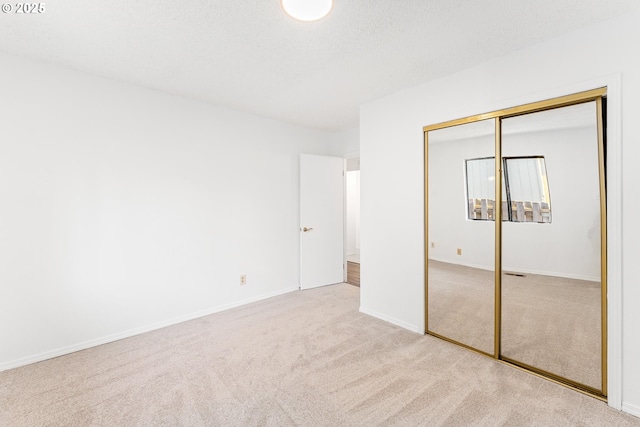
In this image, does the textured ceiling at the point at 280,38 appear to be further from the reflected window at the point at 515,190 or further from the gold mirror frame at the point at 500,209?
the reflected window at the point at 515,190

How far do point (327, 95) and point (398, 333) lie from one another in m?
2.55

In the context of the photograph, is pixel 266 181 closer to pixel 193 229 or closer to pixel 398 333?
pixel 193 229

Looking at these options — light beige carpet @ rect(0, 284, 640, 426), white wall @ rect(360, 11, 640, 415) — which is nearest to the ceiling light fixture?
white wall @ rect(360, 11, 640, 415)

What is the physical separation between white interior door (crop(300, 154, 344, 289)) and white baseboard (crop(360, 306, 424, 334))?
3.86ft

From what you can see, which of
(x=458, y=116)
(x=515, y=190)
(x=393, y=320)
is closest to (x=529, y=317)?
(x=515, y=190)

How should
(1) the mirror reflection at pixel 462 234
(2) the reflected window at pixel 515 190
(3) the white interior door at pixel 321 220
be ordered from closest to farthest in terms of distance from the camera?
(2) the reflected window at pixel 515 190 < (1) the mirror reflection at pixel 462 234 < (3) the white interior door at pixel 321 220

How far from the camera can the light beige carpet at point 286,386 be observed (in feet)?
5.48

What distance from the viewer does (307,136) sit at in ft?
14.1

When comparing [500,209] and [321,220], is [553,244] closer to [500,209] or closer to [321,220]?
[500,209]

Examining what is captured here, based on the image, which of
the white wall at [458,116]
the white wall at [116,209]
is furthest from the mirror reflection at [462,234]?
the white wall at [116,209]

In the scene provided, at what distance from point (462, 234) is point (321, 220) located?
2.19 m

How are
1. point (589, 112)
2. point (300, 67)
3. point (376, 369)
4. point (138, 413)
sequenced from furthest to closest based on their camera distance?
1. point (300, 67)
2. point (376, 369)
3. point (589, 112)
4. point (138, 413)

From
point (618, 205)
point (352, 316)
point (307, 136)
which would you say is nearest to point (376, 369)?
point (352, 316)

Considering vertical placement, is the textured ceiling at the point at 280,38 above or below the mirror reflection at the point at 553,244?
above
